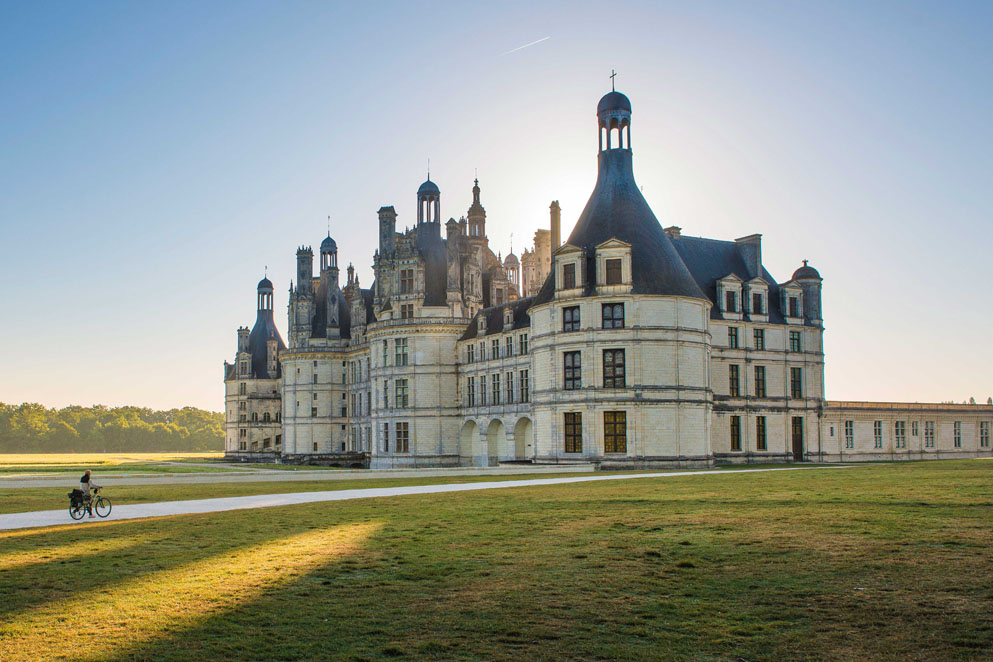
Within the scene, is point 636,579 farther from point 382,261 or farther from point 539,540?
point 382,261

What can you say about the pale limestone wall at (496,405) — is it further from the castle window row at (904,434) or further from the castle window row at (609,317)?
the castle window row at (904,434)

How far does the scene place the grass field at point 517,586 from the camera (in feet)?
35.0

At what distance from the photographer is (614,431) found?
172 feet

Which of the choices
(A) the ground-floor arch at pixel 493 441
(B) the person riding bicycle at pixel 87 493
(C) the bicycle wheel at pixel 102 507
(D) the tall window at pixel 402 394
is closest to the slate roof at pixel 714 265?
(A) the ground-floor arch at pixel 493 441

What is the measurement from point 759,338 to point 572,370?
626 inches

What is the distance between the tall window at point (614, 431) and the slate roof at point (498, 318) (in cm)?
1076

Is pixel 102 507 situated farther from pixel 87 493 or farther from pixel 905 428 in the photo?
pixel 905 428

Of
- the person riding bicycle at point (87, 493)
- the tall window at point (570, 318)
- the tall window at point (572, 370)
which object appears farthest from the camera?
the tall window at point (570, 318)

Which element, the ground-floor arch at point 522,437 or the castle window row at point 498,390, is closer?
the castle window row at point 498,390

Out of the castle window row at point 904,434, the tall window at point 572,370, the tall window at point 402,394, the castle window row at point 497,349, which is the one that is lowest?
the castle window row at point 904,434

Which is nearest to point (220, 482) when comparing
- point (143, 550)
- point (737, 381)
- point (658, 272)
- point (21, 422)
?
point (143, 550)

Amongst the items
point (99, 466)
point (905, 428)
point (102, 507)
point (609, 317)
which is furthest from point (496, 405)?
point (102, 507)

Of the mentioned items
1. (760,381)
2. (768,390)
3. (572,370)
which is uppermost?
(572,370)

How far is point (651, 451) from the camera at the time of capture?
2051 inches
